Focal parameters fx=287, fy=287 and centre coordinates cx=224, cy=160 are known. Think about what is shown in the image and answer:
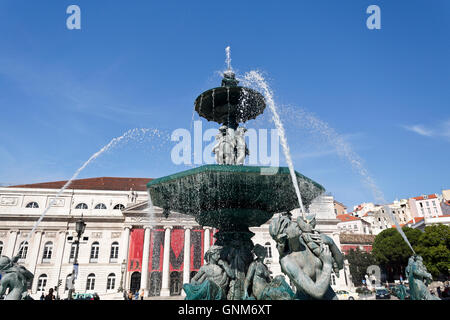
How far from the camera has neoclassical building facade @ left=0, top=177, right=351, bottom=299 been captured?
33.3 meters

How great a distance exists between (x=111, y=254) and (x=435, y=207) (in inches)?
2655

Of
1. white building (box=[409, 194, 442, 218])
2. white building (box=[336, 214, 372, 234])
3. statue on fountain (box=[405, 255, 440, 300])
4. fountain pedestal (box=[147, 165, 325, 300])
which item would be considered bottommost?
statue on fountain (box=[405, 255, 440, 300])

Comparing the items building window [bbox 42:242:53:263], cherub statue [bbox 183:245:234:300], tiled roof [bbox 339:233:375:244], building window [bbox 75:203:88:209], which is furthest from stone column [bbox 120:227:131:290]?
tiled roof [bbox 339:233:375:244]

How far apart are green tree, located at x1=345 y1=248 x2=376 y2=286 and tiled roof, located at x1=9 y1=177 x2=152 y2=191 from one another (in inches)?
1267

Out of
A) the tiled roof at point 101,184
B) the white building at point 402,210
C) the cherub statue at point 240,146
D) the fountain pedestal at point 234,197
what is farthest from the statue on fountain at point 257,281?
the white building at point 402,210

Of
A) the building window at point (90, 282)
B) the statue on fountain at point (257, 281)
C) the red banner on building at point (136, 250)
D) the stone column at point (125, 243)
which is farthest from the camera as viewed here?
the stone column at point (125, 243)

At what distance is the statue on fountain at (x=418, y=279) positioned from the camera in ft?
17.5

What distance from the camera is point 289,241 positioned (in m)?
3.96

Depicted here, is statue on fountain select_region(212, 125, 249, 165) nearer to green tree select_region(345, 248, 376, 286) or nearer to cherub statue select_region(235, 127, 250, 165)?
cherub statue select_region(235, 127, 250, 165)

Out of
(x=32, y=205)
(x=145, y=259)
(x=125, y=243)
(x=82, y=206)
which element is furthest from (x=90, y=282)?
(x=32, y=205)

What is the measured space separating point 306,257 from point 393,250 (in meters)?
42.5

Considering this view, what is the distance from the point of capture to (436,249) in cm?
3130

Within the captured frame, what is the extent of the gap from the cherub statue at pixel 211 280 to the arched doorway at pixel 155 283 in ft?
98.0

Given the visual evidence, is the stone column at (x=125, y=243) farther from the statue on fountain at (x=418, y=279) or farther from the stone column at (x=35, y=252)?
the statue on fountain at (x=418, y=279)
